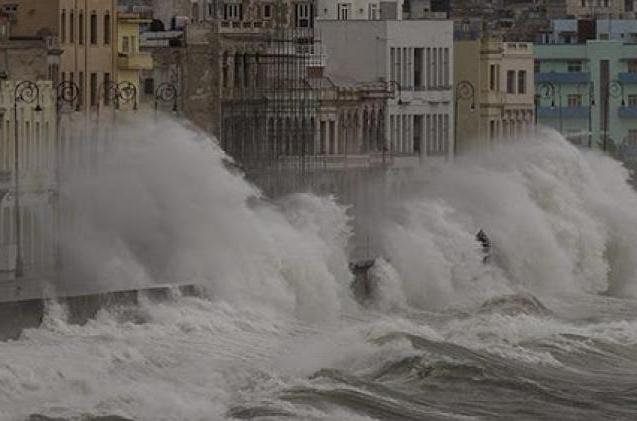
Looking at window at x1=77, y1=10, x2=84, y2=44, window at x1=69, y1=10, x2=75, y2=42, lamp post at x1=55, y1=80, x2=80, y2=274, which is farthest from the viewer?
window at x1=77, y1=10, x2=84, y2=44

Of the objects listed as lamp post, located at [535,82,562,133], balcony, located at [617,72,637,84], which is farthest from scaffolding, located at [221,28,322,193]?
balcony, located at [617,72,637,84]

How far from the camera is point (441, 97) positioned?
4021 inches

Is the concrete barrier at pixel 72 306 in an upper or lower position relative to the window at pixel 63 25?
lower

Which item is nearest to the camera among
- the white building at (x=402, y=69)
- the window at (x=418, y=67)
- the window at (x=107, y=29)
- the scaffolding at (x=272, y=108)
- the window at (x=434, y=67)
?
the window at (x=107, y=29)

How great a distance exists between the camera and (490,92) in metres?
106

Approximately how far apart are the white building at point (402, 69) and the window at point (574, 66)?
25586 mm

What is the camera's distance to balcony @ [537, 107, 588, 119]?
12412cm

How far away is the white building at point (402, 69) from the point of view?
9856cm

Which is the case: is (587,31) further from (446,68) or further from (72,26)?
(72,26)

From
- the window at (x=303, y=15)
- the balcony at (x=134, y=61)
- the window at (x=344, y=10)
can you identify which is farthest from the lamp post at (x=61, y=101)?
the window at (x=344, y=10)

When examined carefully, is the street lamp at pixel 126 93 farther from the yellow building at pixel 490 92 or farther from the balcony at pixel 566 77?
the balcony at pixel 566 77

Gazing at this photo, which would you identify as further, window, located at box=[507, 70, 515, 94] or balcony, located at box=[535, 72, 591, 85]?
balcony, located at box=[535, 72, 591, 85]

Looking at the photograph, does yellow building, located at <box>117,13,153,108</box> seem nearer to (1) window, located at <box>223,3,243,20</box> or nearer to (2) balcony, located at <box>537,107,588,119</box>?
(1) window, located at <box>223,3,243,20</box>

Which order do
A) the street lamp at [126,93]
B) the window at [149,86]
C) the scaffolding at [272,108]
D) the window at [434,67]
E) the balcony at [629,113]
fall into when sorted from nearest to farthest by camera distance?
the street lamp at [126,93] → the scaffolding at [272,108] → the window at [149,86] → the window at [434,67] → the balcony at [629,113]
